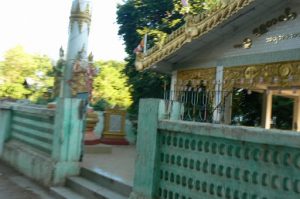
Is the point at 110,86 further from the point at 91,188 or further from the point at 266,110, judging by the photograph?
the point at 91,188

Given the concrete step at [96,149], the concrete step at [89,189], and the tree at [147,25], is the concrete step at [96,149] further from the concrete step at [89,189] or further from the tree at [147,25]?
the tree at [147,25]

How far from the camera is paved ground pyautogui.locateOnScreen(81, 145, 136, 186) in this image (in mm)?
6352

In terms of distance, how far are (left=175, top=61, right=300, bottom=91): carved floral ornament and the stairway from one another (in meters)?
3.37

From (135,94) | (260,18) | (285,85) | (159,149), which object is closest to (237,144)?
(159,149)

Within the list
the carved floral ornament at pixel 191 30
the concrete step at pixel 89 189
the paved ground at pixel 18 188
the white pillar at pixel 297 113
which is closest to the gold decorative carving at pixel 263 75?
the carved floral ornament at pixel 191 30

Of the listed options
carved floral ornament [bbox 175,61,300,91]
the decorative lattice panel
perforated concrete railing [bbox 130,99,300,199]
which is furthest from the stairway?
carved floral ornament [bbox 175,61,300,91]

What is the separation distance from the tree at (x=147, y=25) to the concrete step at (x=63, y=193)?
9.01 meters

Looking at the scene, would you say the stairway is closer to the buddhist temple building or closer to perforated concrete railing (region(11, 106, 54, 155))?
perforated concrete railing (region(11, 106, 54, 155))

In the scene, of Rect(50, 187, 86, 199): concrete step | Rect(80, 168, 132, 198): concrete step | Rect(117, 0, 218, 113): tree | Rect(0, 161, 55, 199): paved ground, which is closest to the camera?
Rect(80, 168, 132, 198): concrete step

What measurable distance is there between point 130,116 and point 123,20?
5.32 metres

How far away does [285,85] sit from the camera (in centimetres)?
834

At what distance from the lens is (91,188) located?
20.0 ft

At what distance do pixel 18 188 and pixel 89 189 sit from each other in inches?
72.7

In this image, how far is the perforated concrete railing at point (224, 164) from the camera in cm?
320
